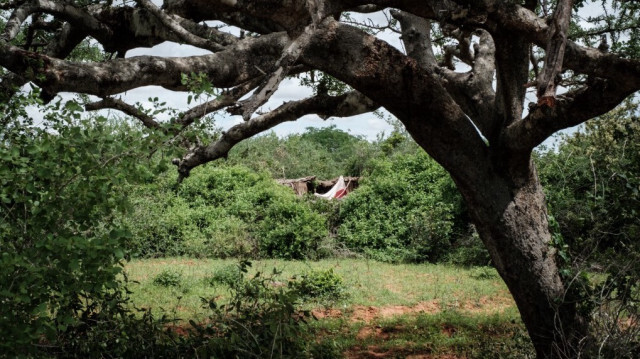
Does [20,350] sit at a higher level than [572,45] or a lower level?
lower

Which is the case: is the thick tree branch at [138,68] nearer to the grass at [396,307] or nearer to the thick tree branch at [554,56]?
the grass at [396,307]

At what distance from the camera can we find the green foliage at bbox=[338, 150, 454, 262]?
49.1 ft

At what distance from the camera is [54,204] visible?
145 inches

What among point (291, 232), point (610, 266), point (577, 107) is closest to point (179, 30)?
point (577, 107)

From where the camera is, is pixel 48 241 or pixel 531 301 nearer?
pixel 48 241

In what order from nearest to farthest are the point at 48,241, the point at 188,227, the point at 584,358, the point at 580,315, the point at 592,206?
1. the point at 48,241
2. the point at 584,358
3. the point at 580,315
4. the point at 592,206
5. the point at 188,227

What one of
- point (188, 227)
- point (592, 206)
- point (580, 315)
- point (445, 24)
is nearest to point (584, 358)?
point (580, 315)

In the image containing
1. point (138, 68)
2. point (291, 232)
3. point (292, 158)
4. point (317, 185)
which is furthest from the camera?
point (292, 158)

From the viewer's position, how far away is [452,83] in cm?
662

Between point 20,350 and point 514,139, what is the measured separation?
4.19 m

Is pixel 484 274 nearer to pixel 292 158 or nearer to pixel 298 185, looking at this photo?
pixel 298 185

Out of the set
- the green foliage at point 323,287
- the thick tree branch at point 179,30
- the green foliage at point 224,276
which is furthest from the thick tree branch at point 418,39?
the green foliage at point 224,276

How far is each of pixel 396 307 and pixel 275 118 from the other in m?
4.07

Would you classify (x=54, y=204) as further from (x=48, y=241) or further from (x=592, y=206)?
(x=592, y=206)
